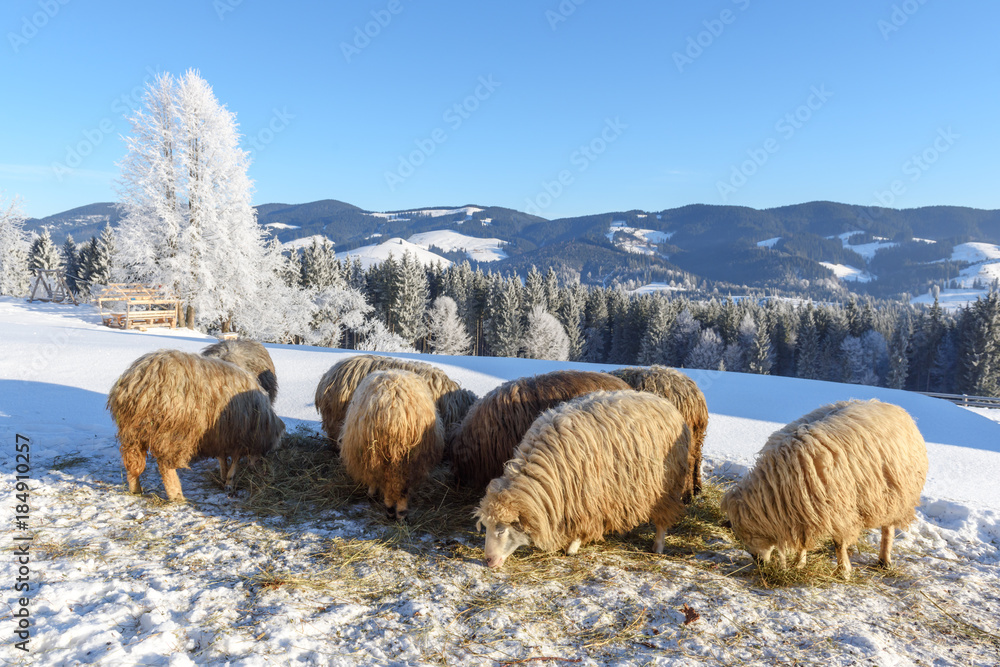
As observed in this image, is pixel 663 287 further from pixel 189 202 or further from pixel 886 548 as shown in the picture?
pixel 886 548

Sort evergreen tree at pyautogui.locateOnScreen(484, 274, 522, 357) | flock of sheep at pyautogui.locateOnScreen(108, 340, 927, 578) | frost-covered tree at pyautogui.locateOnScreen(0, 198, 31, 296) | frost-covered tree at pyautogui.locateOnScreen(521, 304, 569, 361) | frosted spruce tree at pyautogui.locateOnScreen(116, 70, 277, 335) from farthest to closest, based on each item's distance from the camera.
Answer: evergreen tree at pyautogui.locateOnScreen(484, 274, 522, 357) < frost-covered tree at pyautogui.locateOnScreen(521, 304, 569, 361) < frost-covered tree at pyautogui.locateOnScreen(0, 198, 31, 296) < frosted spruce tree at pyautogui.locateOnScreen(116, 70, 277, 335) < flock of sheep at pyautogui.locateOnScreen(108, 340, 927, 578)

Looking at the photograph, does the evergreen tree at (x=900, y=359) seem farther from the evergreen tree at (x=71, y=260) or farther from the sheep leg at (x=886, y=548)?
the evergreen tree at (x=71, y=260)

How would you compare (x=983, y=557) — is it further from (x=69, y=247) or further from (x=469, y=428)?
(x=69, y=247)

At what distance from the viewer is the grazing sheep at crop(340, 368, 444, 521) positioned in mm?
5320

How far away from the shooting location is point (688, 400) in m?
6.29

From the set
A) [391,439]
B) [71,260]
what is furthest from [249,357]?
[71,260]

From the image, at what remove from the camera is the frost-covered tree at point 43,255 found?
5278 cm

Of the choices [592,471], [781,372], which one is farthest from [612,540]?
[781,372]

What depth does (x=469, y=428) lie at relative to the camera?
6.18 m

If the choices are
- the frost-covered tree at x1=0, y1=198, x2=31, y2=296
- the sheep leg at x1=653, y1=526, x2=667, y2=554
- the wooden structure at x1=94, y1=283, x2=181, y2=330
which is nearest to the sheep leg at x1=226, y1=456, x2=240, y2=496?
the sheep leg at x1=653, y1=526, x2=667, y2=554

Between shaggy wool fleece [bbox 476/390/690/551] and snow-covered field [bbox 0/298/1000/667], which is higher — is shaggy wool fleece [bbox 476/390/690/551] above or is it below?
above

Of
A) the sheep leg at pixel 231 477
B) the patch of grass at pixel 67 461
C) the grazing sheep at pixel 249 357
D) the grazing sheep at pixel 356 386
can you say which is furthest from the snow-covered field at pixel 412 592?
the grazing sheep at pixel 249 357

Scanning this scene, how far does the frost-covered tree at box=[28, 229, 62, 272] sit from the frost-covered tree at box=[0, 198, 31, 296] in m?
1.48

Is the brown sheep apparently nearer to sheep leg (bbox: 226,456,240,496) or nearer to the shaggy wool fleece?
the shaggy wool fleece
